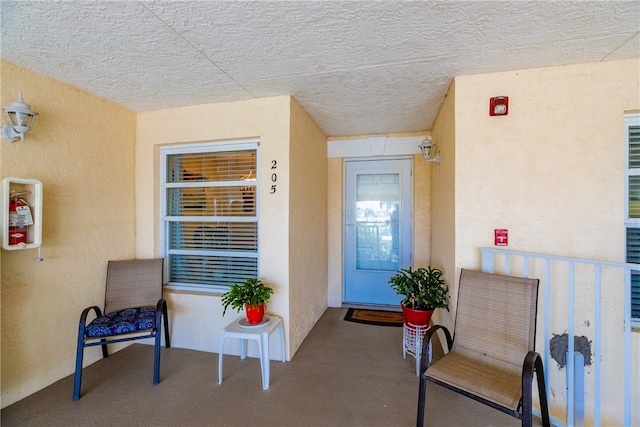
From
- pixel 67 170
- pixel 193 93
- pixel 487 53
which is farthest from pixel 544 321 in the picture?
pixel 67 170

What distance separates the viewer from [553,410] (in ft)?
6.35

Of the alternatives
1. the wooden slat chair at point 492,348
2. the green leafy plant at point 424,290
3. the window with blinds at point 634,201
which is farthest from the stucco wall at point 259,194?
the window with blinds at point 634,201

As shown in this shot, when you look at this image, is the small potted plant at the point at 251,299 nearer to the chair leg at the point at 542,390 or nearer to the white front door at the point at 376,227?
the chair leg at the point at 542,390

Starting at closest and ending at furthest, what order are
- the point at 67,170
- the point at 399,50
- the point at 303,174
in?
the point at 399,50 → the point at 67,170 → the point at 303,174

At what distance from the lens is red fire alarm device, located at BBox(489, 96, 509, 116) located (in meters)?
2.01

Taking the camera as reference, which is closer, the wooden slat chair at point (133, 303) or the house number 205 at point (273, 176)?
the wooden slat chair at point (133, 303)

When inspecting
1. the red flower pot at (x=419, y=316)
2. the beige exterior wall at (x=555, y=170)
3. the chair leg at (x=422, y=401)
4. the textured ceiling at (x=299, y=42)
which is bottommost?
the chair leg at (x=422, y=401)

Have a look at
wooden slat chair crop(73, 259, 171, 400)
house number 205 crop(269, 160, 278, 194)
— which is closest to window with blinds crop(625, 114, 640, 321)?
house number 205 crop(269, 160, 278, 194)

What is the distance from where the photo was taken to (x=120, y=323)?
2139 mm

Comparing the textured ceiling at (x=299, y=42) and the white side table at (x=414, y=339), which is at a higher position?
the textured ceiling at (x=299, y=42)

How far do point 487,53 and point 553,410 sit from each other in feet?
8.18

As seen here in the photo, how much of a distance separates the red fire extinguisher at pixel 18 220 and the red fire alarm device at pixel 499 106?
340 cm

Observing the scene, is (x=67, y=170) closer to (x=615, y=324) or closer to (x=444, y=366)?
(x=444, y=366)

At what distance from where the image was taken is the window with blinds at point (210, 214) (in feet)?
8.92
